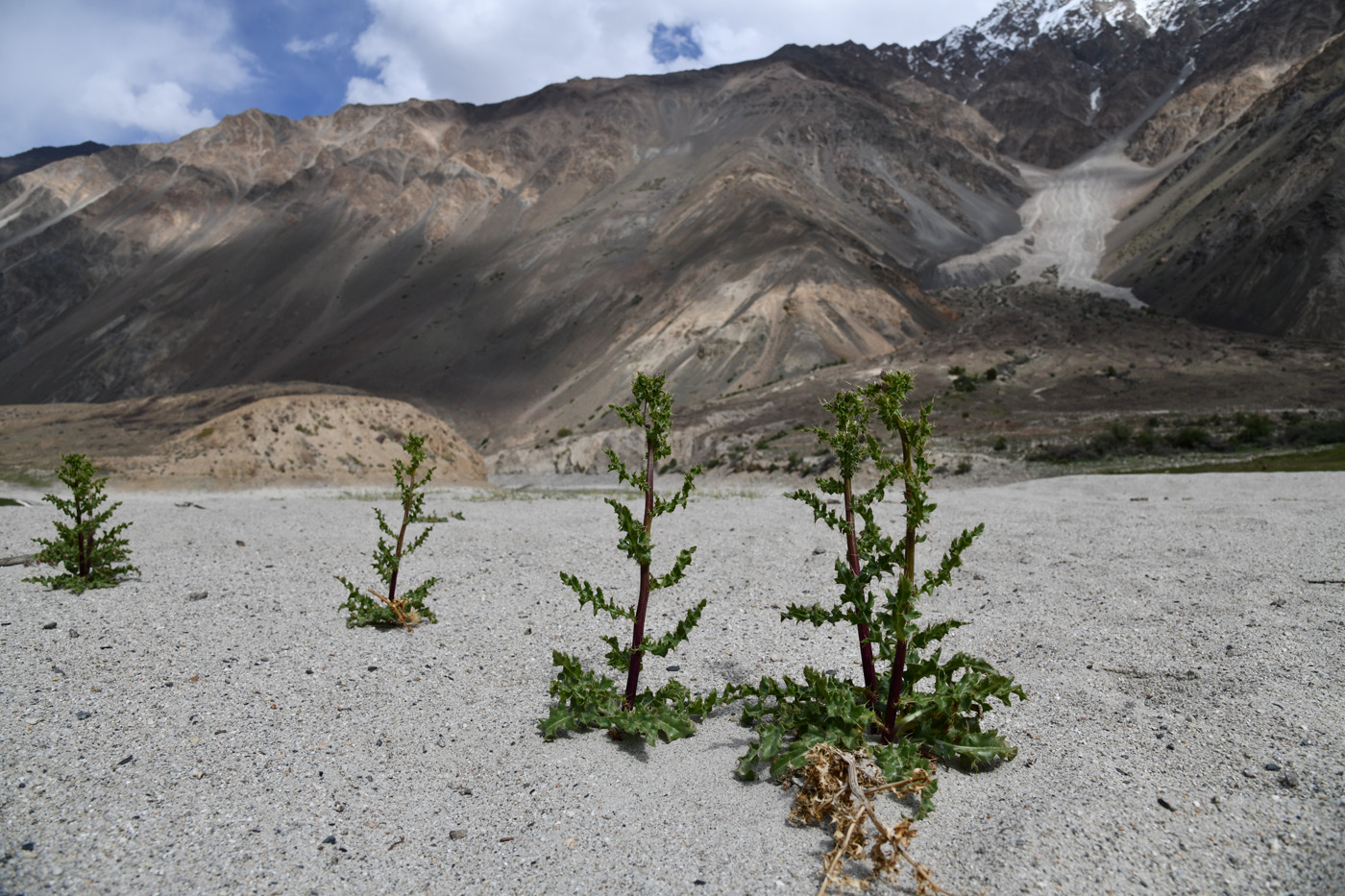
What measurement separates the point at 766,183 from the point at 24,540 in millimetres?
66696

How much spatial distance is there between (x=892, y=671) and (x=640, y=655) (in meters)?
1.42

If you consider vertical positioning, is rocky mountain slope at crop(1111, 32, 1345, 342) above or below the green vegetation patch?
above

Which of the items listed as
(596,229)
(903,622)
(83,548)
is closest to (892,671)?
(903,622)

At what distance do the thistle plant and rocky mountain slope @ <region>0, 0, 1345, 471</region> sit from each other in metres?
36.5

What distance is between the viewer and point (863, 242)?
6544 centimetres

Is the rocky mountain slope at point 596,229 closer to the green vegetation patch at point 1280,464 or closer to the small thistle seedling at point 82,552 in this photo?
the green vegetation patch at point 1280,464

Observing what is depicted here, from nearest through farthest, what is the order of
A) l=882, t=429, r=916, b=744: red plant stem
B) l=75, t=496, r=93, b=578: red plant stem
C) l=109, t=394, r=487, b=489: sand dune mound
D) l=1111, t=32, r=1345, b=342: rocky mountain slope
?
l=882, t=429, r=916, b=744: red plant stem < l=75, t=496, r=93, b=578: red plant stem < l=109, t=394, r=487, b=489: sand dune mound < l=1111, t=32, r=1345, b=342: rocky mountain slope

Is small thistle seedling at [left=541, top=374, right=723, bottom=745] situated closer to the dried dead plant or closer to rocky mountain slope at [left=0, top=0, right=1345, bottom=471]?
the dried dead plant

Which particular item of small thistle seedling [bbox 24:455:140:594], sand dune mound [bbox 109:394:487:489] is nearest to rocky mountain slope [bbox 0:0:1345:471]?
sand dune mound [bbox 109:394:487:489]

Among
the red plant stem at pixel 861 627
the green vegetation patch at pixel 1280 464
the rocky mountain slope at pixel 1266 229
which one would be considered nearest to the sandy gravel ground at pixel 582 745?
the red plant stem at pixel 861 627

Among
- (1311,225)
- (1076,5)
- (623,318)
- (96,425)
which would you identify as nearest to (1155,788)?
(96,425)

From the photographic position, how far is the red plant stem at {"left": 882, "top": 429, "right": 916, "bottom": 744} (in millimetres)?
3607

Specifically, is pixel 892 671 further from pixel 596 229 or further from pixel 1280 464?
pixel 596 229

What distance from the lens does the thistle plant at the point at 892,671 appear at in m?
3.67
